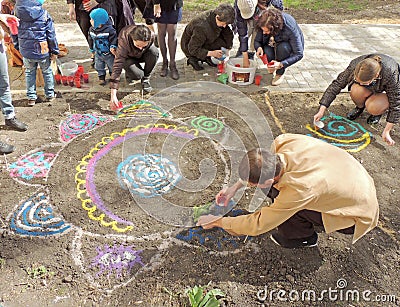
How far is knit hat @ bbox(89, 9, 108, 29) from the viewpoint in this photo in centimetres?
489

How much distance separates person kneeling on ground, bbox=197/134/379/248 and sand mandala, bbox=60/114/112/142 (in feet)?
7.62

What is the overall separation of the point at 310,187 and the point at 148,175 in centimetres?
183

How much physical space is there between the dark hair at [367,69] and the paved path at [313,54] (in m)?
1.61

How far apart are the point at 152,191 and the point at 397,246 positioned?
2.18 metres

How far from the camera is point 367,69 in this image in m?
3.81

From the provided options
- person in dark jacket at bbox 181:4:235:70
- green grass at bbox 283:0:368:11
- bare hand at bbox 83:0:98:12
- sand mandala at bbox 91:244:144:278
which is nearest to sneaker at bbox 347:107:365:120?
person in dark jacket at bbox 181:4:235:70

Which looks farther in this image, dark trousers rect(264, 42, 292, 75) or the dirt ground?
dark trousers rect(264, 42, 292, 75)

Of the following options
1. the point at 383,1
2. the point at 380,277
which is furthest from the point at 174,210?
the point at 383,1

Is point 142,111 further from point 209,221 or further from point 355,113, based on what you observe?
point 355,113

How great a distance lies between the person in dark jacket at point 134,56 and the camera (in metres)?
4.61

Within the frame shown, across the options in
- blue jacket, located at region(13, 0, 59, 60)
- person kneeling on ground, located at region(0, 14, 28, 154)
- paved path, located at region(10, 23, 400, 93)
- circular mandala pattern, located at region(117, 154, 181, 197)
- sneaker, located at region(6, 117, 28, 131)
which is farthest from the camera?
paved path, located at region(10, 23, 400, 93)

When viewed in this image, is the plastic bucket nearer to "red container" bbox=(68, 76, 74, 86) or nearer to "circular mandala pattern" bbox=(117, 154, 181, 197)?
"red container" bbox=(68, 76, 74, 86)

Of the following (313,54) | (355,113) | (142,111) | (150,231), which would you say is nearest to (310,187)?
(150,231)

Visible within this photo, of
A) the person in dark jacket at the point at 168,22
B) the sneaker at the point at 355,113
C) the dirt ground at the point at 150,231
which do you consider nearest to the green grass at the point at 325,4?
the person in dark jacket at the point at 168,22
